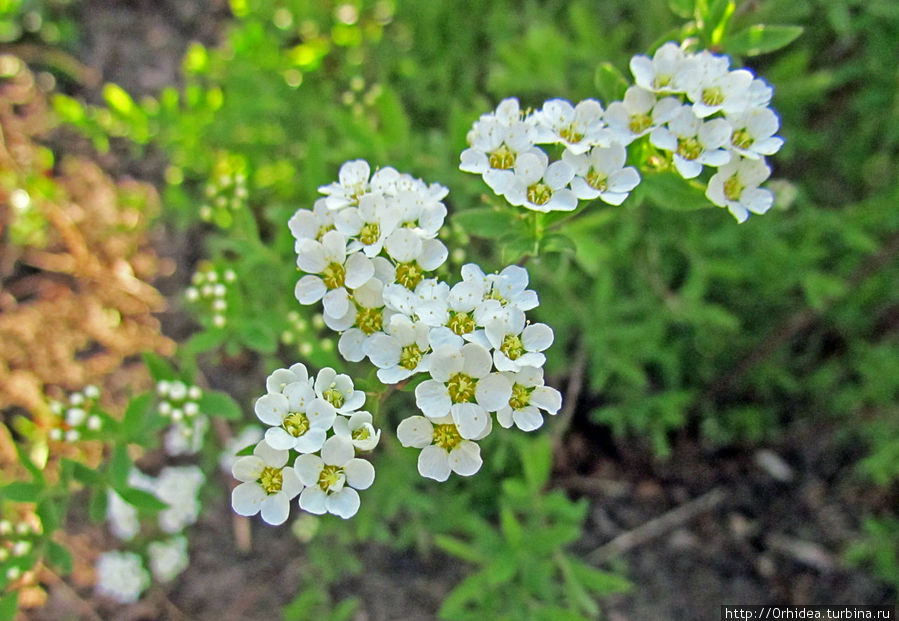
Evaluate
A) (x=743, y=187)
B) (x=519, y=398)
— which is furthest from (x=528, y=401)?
(x=743, y=187)

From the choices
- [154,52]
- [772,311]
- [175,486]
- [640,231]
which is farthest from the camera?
[154,52]

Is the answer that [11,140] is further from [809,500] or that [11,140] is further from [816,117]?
[809,500]

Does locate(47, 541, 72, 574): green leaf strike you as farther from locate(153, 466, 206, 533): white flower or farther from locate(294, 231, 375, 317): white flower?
locate(294, 231, 375, 317): white flower

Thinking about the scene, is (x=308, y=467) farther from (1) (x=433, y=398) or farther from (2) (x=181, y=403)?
(2) (x=181, y=403)

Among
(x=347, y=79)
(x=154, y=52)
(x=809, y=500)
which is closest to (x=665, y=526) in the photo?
(x=809, y=500)

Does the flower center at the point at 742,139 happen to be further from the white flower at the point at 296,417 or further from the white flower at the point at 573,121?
the white flower at the point at 296,417

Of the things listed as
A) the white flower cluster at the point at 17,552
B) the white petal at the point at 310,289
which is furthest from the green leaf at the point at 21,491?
the white petal at the point at 310,289

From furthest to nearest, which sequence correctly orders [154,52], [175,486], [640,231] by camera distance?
[154,52], [640,231], [175,486]
